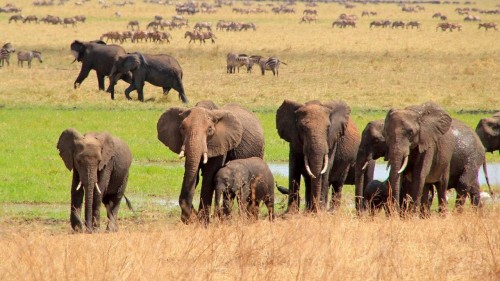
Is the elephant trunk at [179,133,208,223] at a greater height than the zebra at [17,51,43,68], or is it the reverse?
the elephant trunk at [179,133,208,223]

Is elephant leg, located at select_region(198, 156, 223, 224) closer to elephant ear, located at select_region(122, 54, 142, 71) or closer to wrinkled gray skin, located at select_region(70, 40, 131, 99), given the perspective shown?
elephant ear, located at select_region(122, 54, 142, 71)

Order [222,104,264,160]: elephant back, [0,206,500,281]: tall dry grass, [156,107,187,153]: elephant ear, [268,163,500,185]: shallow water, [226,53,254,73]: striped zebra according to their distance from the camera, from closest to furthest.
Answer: [0,206,500,281]: tall dry grass
[156,107,187,153]: elephant ear
[222,104,264,160]: elephant back
[268,163,500,185]: shallow water
[226,53,254,73]: striped zebra

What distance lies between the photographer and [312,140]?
12156 millimetres

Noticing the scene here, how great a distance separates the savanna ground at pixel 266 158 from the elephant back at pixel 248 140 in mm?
831

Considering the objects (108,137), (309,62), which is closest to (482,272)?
(108,137)

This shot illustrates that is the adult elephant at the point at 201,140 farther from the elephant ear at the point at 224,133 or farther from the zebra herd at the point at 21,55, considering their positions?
the zebra herd at the point at 21,55

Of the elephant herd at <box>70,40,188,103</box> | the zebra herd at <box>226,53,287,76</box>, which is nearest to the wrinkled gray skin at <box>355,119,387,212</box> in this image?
the elephant herd at <box>70,40,188,103</box>

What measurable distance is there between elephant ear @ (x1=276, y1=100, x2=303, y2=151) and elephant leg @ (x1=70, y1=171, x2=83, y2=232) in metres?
2.47

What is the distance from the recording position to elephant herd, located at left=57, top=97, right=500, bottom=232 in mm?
11438

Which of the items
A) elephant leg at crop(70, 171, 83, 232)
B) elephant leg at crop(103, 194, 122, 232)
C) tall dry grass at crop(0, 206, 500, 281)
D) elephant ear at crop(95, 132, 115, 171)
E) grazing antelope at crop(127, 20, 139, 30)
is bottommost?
grazing antelope at crop(127, 20, 139, 30)

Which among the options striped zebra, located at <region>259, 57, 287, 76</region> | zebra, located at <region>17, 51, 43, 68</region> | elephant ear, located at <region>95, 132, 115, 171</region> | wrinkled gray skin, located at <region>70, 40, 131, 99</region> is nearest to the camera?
elephant ear, located at <region>95, 132, 115, 171</region>

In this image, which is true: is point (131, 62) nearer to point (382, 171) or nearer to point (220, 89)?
point (220, 89)

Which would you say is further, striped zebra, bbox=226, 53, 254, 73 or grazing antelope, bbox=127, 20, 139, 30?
grazing antelope, bbox=127, 20, 139, 30

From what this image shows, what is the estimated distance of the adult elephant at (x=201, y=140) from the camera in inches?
450
